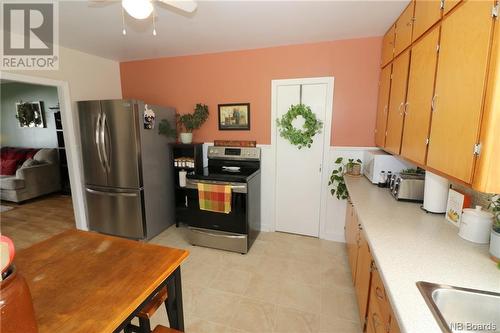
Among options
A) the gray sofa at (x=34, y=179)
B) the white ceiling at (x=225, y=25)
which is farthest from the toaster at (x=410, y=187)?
the gray sofa at (x=34, y=179)

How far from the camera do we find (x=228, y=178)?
2.76m

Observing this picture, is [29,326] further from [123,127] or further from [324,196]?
[324,196]

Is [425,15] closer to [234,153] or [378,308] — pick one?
[378,308]

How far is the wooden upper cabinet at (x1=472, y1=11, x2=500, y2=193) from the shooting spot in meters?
0.92

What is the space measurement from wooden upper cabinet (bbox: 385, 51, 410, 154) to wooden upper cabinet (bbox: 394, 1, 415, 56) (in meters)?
0.08

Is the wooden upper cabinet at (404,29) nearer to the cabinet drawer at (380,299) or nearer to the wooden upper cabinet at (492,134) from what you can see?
the wooden upper cabinet at (492,134)

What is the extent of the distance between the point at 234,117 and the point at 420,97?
7.28 ft

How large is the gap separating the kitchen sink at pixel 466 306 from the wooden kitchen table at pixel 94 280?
3.77 ft

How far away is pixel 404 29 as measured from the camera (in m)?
1.93

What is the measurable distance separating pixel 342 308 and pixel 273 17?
105 inches

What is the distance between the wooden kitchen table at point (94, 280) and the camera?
32.9 inches

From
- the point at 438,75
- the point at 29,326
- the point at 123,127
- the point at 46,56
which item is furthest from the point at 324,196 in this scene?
the point at 46,56

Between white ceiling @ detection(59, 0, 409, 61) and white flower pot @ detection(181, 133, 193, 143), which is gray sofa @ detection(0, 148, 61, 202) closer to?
white ceiling @ detection(59, 0, 409, 61)

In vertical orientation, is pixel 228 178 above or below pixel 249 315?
above
